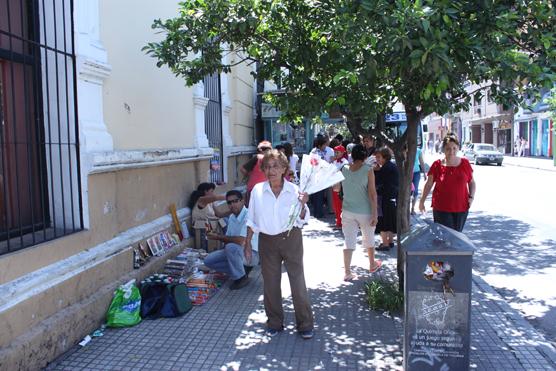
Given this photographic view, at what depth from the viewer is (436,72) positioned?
346cm

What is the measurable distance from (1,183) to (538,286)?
579 cm

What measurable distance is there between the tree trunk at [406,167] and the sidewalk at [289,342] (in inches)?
32.1

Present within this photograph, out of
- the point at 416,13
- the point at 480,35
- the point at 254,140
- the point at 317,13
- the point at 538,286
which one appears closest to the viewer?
the point at 416,13

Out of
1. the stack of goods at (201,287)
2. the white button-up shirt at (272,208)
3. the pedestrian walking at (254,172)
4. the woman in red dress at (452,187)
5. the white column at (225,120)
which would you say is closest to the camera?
the white button-up shirt at (272,208)

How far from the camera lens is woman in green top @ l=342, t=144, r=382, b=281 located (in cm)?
612

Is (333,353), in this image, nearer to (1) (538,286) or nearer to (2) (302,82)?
(2) (302,82)

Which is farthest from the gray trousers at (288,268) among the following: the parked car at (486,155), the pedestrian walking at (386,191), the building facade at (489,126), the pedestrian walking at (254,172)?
the building facade at (489,126)

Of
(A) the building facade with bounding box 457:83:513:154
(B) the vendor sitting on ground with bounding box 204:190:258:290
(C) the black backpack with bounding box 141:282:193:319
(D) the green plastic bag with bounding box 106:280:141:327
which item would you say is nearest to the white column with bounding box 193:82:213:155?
(B) the vendor sitting on ground with bounding box 204:190:258:290

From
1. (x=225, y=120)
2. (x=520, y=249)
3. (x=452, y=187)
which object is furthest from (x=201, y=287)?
(x=225, y=120)

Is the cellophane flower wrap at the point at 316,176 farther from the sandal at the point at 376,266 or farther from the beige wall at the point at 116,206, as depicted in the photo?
the sandal at the point at 376,266

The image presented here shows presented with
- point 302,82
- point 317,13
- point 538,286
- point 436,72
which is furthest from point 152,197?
point 538,286

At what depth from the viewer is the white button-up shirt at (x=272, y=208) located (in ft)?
14.5

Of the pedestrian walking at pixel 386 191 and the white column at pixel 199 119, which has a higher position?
the white column at pixel 199 119

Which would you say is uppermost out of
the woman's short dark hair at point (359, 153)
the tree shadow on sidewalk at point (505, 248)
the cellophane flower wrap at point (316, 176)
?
the woman's short dark hair at point (359, 153)
